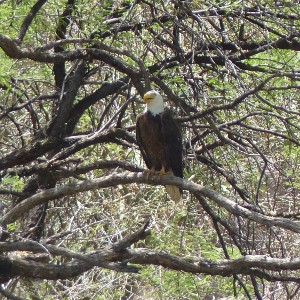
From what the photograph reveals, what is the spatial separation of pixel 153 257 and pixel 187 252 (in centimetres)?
247

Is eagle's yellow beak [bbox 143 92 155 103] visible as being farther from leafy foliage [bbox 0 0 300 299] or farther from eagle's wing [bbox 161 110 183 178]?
eagle's wing [bbox 161 110 183 178]

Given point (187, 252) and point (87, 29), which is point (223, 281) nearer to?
point (187, 252)

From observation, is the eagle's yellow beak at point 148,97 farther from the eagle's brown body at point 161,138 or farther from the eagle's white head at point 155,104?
the eagle's brown body at point 161,138

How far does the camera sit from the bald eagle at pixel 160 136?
534 centimetres

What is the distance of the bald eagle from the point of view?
534 centimetres

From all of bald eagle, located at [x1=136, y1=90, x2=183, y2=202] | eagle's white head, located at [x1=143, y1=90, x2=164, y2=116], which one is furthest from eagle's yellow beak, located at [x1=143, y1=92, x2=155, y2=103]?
bald eagle, located at [x1=136, y1=90, x2=183, y2=202]

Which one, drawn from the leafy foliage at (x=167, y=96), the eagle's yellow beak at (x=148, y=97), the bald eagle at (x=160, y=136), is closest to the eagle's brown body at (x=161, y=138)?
the bald eagle at (x=160, y=136)

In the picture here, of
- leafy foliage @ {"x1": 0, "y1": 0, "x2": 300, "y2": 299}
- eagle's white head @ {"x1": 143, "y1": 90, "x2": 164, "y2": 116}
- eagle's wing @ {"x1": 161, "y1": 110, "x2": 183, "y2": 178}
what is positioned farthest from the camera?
eagle's wing @ {"x1": 161, "y1": 110, "x2": 183, "y2": 178}

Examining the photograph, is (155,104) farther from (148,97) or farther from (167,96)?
(167,96)

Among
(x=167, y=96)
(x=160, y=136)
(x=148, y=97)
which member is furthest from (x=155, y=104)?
(x=167, y=96)

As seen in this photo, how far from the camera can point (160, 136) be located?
213 inches

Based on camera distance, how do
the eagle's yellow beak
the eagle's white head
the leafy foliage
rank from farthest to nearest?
1. the eagle's white head
2. the eagle's yellow beak
3. the leafy foliage

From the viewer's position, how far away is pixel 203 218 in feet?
26.9

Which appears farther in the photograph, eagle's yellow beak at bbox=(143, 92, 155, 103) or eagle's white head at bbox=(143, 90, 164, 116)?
eagle's white head at bbox=(143, 90, 164, 116)
